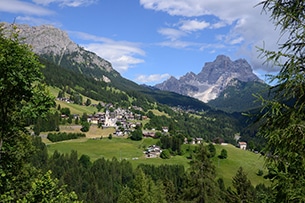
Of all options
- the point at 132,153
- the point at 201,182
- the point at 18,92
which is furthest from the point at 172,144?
the point at 18,92

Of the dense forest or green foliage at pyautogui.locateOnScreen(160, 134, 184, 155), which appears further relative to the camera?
green foliage at pyautogui.locateOnScreen(160, 134, 184, 155)

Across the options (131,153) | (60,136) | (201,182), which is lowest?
(131,153)

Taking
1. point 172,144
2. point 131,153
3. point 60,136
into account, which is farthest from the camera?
point 60,136

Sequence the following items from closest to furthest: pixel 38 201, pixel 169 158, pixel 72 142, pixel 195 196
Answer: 1. pixel 38 201
2. pixel 195 196
3. pixel 169 158
4. pixel 72 142

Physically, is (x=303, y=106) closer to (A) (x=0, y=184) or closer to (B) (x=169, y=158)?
(A) (x=0, y=184)

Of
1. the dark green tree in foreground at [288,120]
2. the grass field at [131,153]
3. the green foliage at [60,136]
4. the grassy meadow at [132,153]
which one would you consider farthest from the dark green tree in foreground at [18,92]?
the green foliage at [60,136]

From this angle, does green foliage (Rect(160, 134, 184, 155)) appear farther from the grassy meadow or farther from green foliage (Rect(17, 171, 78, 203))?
green foliage (Rect(17, 171, 78, 203))

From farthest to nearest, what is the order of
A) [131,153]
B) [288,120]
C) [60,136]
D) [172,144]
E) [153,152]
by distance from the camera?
[60,136] < [172,144] < [153,152] < [131,153] < [288,120]

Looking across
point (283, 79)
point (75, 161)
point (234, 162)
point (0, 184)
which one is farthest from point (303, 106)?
point (234, 162)

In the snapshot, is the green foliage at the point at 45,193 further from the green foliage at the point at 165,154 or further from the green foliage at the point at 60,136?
the green foliage at the point at 60,136

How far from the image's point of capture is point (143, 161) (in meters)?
160

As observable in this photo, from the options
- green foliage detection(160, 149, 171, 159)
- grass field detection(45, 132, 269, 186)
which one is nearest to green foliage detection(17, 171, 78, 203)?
grass field detection(45, 132, 269, 186)

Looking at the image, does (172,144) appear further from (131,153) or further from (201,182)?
(201,182)

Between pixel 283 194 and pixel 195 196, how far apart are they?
24535 millimetres
